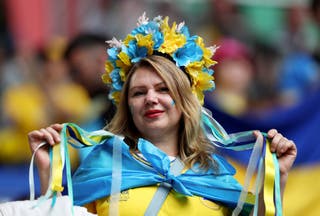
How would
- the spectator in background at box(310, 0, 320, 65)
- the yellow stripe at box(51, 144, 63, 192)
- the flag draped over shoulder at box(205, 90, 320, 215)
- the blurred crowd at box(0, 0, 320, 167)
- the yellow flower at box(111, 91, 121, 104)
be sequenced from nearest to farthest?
the yellow stripe at box(51, 144, 63, 192), the yellow flower at box(111, 91, 121, 104), the flag draped over shoulder at box(205, 90, 320, 215), the blurred crowd at box(0, 0, 320, 167), the spectator in background at box(310, 0, 320, 65)

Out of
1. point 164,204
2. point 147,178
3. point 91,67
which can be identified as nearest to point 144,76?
point 147,178

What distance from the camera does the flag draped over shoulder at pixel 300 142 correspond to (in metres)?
9.30

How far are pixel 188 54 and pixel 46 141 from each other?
1.00 m

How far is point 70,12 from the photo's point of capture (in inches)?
597

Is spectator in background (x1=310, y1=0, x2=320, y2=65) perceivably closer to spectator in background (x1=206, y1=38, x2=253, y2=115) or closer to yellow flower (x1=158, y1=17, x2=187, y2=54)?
spectator in background (x1=206, y1=38, x2=253, y2=115)

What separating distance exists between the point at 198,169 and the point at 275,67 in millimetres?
5394

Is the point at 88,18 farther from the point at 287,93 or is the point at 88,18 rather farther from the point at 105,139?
the point at 105,139

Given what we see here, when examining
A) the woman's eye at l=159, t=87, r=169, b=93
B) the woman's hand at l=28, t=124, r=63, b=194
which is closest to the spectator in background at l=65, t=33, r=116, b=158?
the woman's eye at l=159, t=87, r=169, b=93

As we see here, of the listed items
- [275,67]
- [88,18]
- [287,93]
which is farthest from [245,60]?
[88,18]

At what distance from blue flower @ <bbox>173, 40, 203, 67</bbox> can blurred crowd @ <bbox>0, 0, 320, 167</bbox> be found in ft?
4.28

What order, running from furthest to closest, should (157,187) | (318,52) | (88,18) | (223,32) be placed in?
(88,18)
(223,32)
(318,52)
(157,187)

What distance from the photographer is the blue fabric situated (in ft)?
23.3

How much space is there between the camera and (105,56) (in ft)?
33.7

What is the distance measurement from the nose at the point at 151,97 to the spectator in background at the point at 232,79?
3.02 meters
